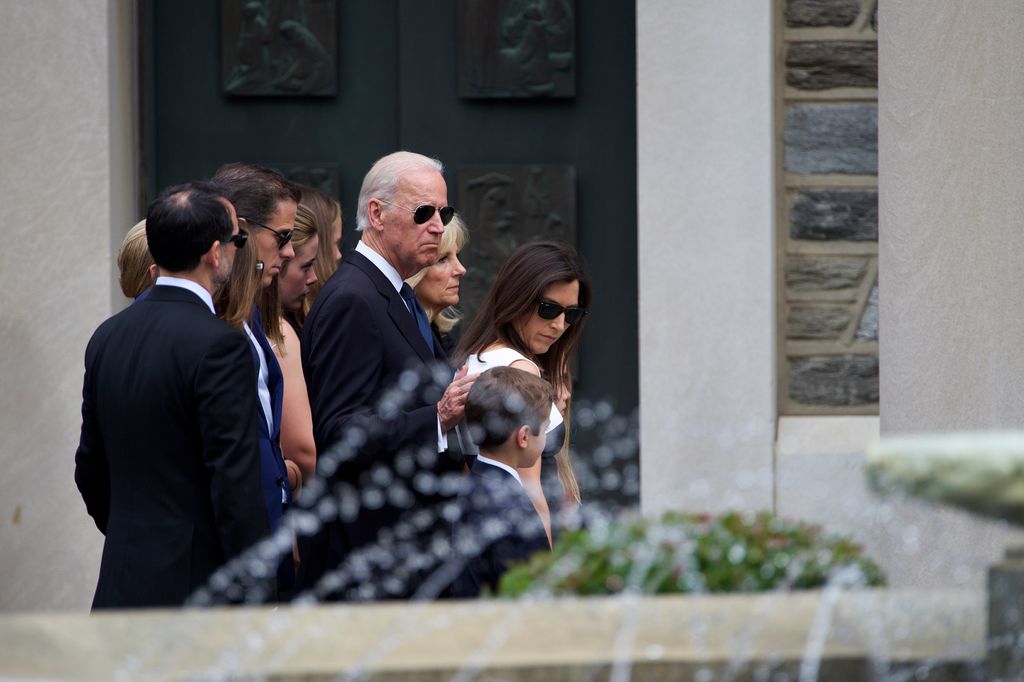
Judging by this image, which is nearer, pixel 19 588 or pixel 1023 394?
pixel 1023 394

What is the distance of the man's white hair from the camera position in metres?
4.67

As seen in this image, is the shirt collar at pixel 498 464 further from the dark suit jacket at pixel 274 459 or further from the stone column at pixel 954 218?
the stone column at pixel 954 218

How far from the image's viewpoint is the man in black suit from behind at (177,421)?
3.76 metres

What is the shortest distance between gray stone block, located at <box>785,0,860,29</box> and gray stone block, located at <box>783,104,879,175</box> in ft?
1.00

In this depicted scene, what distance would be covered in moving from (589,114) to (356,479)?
2485 mm

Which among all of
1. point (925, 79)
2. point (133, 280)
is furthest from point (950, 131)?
point (133, 280)

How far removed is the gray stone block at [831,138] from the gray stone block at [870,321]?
1.53 feet

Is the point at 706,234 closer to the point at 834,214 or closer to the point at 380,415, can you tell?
the point at 834,214

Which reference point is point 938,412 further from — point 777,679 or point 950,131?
point 777,679

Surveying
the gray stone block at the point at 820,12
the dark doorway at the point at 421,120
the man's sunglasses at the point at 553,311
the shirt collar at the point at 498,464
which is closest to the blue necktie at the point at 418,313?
the man's sunglasses at the point at 553,311

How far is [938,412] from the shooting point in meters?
5.07

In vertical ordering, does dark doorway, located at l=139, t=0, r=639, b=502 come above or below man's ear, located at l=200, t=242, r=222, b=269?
above

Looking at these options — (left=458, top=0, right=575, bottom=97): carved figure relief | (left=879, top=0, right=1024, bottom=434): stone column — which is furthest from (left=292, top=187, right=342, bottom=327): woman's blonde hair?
(left=879, top=0, right=1024, bottom=434): stone column

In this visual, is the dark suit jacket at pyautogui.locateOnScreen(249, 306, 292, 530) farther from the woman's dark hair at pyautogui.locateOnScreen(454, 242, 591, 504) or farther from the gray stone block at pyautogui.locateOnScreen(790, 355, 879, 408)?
the gray stone block at pyautogui.locateOnScreen(790, 355, 879, 408)
